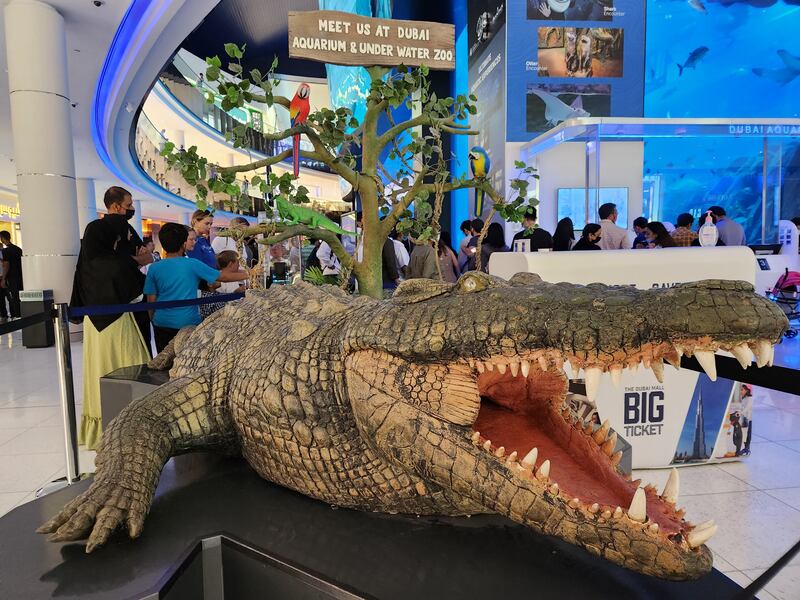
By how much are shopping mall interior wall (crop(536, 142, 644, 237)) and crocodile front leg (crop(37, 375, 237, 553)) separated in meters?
7.65

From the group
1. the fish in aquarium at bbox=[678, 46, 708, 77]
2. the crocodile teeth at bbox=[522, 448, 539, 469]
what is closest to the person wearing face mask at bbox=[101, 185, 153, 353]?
the crocodile teeth at bbox=[522, 448, 539, 469]

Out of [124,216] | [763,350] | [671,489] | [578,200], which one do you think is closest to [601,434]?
[671,489]

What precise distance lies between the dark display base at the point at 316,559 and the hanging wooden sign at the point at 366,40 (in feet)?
5.78

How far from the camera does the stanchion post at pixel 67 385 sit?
2456 millimetres

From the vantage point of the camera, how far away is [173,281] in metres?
3.52

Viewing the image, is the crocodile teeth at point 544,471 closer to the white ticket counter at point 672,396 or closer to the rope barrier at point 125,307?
the white ticket counter at point 672,396

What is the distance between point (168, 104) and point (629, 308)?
775 inches

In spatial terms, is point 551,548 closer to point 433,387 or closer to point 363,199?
point 433,387

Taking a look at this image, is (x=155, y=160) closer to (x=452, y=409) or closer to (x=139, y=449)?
(x=139, y=449)

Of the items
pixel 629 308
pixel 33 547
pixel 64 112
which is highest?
pixel 64 112

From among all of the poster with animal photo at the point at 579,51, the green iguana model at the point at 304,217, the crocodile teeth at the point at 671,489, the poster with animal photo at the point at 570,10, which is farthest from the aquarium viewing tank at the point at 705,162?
the crocodile teeth at the point at 671,489

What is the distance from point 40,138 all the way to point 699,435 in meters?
6.79

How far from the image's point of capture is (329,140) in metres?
2.72

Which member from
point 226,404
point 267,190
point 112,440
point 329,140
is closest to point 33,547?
point 112,440
